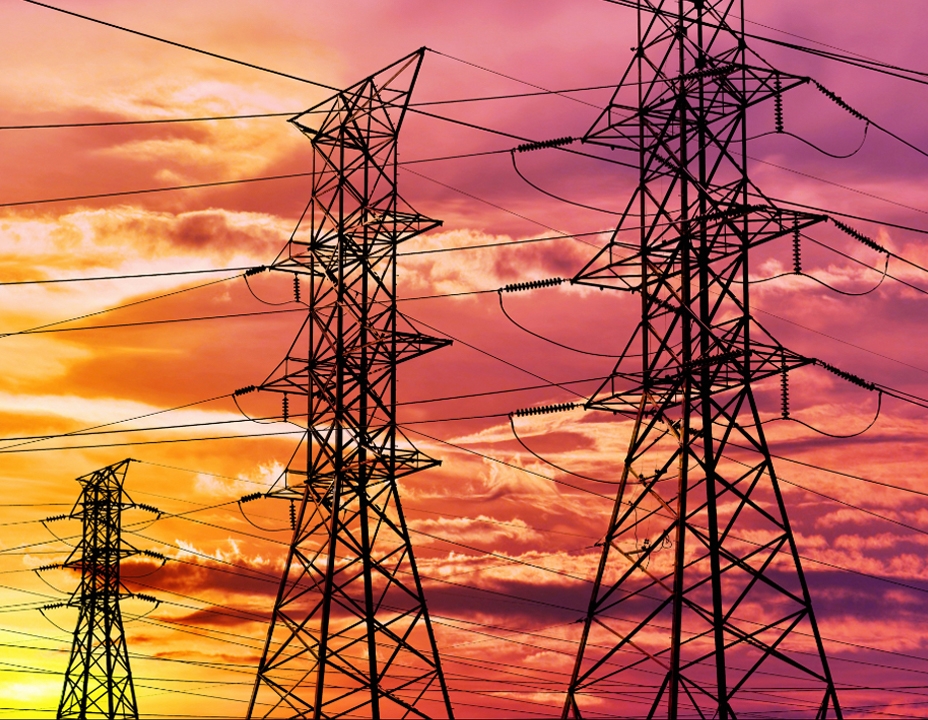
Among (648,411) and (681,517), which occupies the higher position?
(648,411)

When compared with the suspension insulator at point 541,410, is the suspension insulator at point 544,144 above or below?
above

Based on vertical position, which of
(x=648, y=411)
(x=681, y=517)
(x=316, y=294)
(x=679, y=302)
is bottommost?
(x=681, y=517)

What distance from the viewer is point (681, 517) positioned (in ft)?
93.0

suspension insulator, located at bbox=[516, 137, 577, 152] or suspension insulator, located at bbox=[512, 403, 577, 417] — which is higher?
suspension insulator, located at bbox=[516, 137, 577, 152]

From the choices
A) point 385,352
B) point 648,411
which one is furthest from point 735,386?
point 385,352

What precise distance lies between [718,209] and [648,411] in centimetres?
469

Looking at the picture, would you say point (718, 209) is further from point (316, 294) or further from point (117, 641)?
point (117, 641)

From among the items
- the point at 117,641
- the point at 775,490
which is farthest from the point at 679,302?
the point at 117,641

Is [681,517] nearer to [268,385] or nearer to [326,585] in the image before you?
[326,585]

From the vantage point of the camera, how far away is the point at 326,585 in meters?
33.8

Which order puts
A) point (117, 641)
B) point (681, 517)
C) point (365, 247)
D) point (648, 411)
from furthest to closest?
1. point (117, 641)
2. point (365, 247)
3. point (648, 411)
4. point (681, 517)

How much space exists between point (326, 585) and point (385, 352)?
613 centimetres

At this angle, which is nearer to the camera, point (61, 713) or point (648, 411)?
point (648, 411)

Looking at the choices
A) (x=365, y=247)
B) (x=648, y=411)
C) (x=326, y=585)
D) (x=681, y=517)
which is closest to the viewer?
(x=681, y=517)
